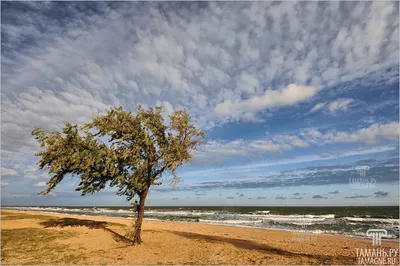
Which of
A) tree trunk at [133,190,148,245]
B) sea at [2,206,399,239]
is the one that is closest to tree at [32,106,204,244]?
tree trunk at [133,190,148,245]

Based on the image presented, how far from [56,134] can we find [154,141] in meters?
7.07

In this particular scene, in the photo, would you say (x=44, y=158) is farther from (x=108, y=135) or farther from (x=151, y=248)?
(x=151, y=248)

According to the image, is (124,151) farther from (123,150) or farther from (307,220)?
(307,220)

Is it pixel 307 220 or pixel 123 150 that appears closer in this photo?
pixel 123 150

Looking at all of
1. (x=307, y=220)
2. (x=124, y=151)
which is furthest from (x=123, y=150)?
(x=307, y=220)

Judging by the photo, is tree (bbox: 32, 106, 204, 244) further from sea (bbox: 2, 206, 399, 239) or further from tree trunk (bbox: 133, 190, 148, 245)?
sea (bbox: 2, 206, 399, 239)

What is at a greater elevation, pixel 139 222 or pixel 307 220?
pixel 139 222

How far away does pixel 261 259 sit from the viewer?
50.1ft

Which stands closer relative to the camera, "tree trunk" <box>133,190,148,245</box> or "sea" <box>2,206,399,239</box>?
"tree trunk" <box>133,190,148,245</box>

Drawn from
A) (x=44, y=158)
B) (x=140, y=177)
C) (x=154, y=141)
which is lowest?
(x=140, y=177)

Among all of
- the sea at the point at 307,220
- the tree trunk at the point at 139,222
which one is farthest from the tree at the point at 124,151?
the sea at the point at 307,220

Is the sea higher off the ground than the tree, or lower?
lower

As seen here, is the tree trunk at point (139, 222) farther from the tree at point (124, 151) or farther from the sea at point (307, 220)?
the sea at point (307, 220)

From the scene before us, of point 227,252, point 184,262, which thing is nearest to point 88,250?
point 184,262
